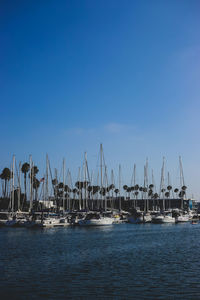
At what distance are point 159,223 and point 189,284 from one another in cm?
7950

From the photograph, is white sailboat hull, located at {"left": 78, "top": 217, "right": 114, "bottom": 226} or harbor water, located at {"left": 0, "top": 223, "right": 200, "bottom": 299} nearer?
harbor water, located at {"left": 0, "top": 223, "right": 200, "bottom": 299}

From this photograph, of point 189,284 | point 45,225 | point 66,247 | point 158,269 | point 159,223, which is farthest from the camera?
point 159,223

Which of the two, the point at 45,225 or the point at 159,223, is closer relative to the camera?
the point at 45,225

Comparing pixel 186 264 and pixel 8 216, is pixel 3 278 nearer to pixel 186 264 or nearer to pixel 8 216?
pixel 186 264

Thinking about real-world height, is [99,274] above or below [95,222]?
above

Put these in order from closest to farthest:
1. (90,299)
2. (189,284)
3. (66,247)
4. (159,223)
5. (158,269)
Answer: (90,299) → (189,284) → (158,269) → (66,247) → (159,223)

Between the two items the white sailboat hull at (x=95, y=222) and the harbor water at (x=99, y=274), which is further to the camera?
the white sailboat hull at (x=95, y=222)

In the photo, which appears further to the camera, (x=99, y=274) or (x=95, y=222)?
(x=95, y=222)

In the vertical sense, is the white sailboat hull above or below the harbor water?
below

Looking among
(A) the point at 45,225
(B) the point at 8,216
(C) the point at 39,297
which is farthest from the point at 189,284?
(B) the point at 8,216

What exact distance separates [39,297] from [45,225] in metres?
60.3

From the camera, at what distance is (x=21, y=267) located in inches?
1125

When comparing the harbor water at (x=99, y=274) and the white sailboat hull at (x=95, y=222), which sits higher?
the harbor water at (x=99, y=274)

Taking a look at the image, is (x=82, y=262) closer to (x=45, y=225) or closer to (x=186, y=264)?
(x=186, y=264)
